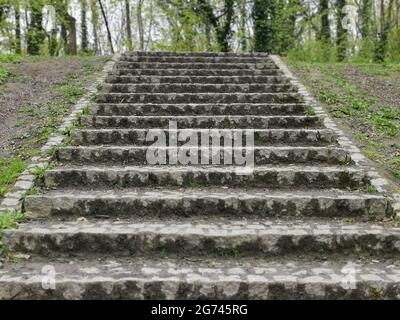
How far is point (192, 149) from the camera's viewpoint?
16.5ft

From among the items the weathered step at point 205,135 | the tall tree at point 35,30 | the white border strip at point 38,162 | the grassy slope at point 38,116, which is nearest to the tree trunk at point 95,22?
the tall tree at point 35,30

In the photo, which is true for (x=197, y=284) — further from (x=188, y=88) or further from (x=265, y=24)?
(x=265, y=24)

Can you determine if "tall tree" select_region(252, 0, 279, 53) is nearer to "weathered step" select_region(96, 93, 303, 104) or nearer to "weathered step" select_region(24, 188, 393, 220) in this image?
"weathered step" select_region(96, 93, 303, 104)

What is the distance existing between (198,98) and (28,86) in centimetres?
330

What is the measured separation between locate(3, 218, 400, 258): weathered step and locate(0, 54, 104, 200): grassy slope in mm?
925

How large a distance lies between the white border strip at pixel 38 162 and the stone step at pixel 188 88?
0.40 m

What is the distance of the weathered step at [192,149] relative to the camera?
5055mm

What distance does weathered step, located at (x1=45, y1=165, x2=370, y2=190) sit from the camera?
4574 millimetres

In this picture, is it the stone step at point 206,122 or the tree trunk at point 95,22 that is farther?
the tree trunk at point 95,22

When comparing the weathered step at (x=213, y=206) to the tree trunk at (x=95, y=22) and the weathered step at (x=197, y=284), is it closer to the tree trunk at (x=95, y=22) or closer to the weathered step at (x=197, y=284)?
the weathered step at (x=197, y=284)

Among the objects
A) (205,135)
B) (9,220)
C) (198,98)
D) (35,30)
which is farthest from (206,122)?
(35,30)

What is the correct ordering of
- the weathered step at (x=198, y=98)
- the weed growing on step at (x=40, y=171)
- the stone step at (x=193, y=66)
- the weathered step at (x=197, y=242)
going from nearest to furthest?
1. the weathered step at (x=197, y=242)
2. the weed growing on step at (x=40, y=171)
3. the weathered step at (x=198, y=98)
4. the stone step at (x=193, y=66)

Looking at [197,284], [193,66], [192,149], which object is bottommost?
[197,284]
